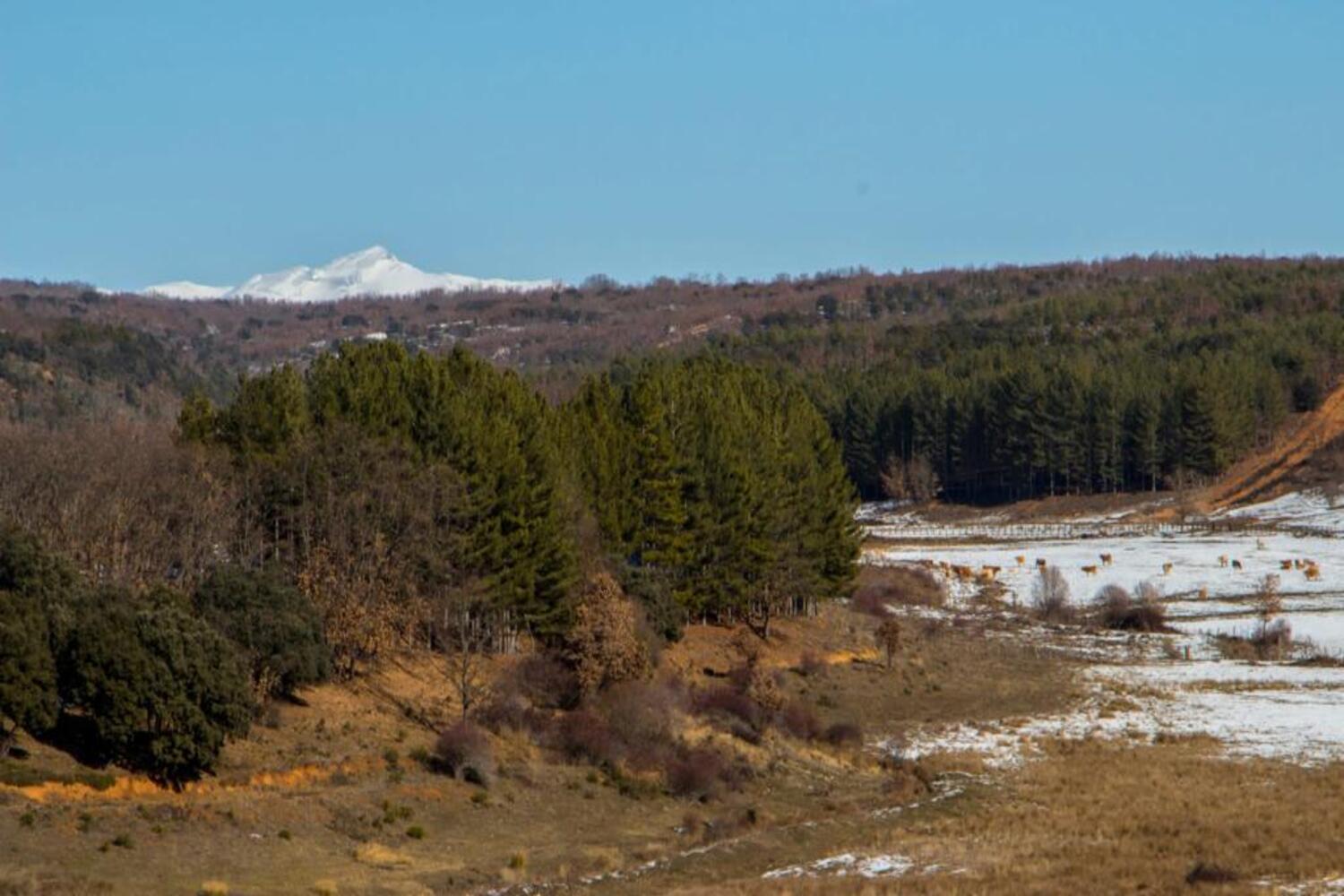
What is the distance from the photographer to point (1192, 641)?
255ft

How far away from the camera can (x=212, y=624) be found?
129 feet

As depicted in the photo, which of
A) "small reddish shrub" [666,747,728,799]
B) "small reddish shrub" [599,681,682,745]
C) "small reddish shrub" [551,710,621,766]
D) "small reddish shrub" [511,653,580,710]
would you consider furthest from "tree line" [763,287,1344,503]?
"small reddish shrub" [666,747,728,799]

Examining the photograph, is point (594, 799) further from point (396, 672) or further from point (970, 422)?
point (970, 422)

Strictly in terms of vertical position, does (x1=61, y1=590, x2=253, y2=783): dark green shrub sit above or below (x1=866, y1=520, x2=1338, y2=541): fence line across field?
above

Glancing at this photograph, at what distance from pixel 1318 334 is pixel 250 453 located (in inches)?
5801

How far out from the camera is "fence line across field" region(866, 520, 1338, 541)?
399 ft

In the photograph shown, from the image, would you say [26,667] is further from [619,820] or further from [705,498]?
[705,498]

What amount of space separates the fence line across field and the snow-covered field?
968mm

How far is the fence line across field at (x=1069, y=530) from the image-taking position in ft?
399

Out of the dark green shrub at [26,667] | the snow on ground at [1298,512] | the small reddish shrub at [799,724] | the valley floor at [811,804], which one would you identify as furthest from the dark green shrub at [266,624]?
the snow on ground at [1298,512]

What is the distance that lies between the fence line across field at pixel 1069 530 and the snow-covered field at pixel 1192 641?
38.1 inches

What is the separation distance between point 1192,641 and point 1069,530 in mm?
53685

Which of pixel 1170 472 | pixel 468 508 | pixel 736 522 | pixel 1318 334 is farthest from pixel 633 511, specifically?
pixel 1318 334

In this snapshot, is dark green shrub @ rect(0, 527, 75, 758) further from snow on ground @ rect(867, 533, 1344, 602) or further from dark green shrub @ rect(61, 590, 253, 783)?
snow on ground @ rect(867, 533, 1344, 602)
